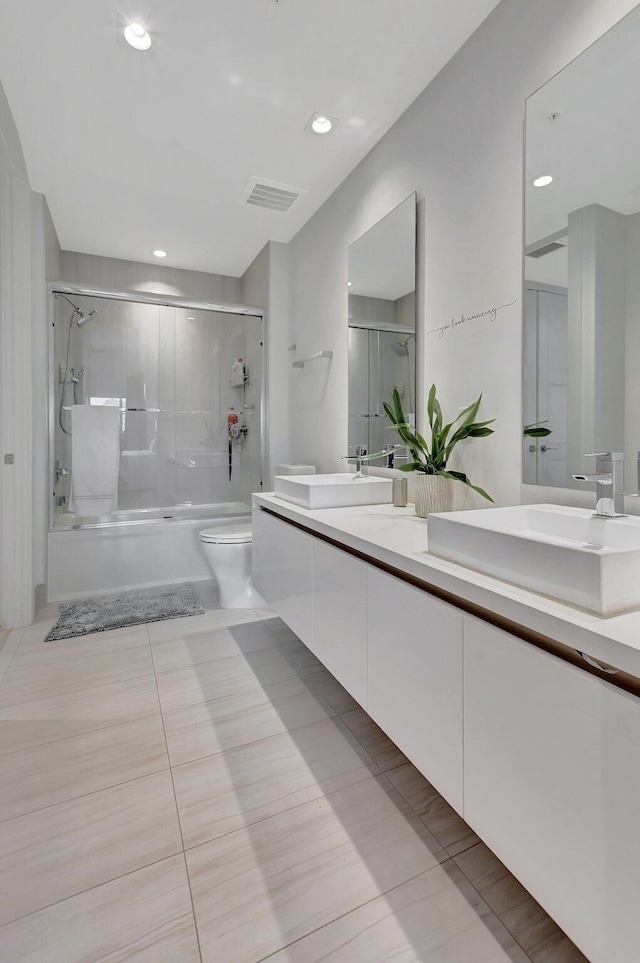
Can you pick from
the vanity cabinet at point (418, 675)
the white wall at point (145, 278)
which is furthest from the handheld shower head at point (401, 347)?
the white wall at point (145, 278)

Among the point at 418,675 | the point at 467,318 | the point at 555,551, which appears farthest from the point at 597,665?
the point at 467,318

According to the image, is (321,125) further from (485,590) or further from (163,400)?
→ (485,590)

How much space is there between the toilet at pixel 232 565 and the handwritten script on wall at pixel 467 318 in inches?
61.3

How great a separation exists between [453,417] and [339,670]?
1012mm

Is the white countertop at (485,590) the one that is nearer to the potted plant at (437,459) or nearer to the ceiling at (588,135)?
the potted plant at (437,459)

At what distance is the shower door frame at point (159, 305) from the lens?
9.57ft

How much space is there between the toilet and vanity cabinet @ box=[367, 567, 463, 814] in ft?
5.23

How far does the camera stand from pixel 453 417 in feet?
5.84

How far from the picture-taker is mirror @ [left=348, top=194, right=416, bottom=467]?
2014 millimetres

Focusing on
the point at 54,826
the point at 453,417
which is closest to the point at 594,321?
the point at 453,417

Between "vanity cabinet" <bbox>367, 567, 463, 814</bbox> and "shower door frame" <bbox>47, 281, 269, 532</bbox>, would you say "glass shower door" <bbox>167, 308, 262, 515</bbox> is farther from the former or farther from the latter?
"vanity cabinet" <bbox>367, 567, 463, 814</bbox>

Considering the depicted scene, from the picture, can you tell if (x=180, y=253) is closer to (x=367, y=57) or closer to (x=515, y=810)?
(x=367, y=57)

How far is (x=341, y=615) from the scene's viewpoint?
1446 millimetres

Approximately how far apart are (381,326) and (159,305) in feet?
6.31
